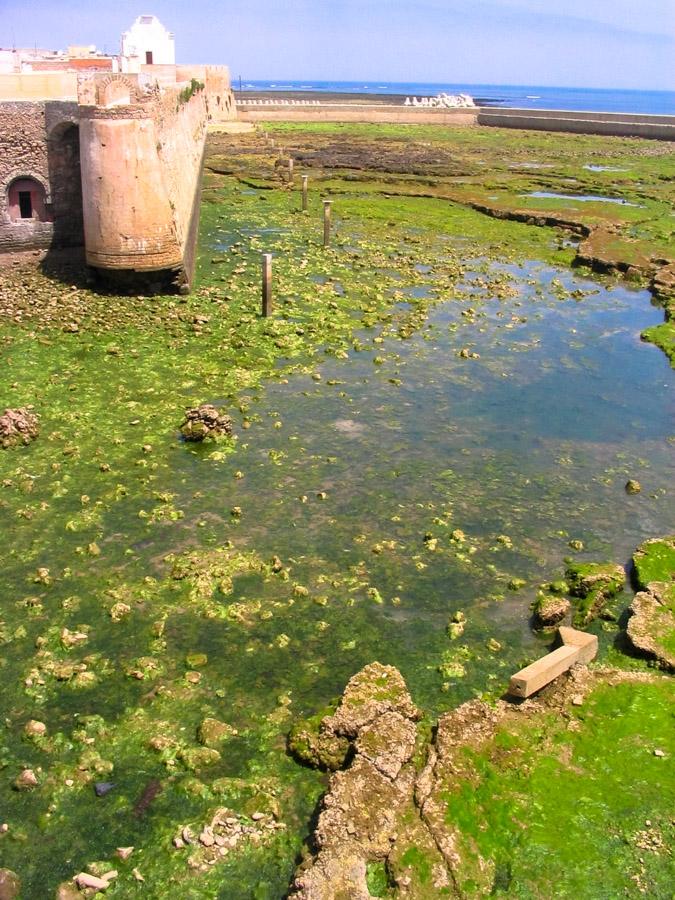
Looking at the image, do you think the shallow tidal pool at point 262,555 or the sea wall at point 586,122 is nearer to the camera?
the shallow tidal pool at point 262,555

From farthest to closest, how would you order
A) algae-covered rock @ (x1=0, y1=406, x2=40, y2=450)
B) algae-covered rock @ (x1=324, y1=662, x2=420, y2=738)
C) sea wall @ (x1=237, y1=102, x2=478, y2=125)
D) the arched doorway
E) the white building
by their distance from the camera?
sea wall @ (x1=237, y1=102, x2=478, y2=125) → the white building → the arched doorway → algae-covered rock @ (x1=0, y1=406, x2=40, y2=450) → algae-covered rock @ (x1=324, y1=662, x2=420, y2=738)

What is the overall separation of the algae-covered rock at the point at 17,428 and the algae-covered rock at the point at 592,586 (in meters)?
9.18

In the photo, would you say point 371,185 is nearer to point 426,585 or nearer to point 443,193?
point 443,193

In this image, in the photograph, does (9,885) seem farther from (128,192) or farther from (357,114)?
(357,114)

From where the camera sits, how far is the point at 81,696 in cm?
854

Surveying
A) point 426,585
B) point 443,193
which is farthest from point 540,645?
point 443,193

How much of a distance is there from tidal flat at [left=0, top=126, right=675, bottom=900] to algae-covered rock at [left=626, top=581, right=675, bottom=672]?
270 mm

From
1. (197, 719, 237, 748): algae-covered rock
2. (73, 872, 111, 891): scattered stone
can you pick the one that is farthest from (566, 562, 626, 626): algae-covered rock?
(73, 872, 111, 891): scattered stone

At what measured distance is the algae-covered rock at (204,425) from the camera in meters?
13.9

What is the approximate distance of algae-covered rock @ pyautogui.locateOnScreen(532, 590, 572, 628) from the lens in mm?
9914

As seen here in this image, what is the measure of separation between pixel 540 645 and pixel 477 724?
2201mm

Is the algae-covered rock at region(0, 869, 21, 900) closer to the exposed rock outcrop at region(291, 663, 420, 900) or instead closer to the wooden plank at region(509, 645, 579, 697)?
the exposed rock outcrop at region(291, 663, 420, 900)

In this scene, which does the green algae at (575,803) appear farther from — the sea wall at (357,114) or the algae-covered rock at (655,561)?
the sea wall at (357,114)

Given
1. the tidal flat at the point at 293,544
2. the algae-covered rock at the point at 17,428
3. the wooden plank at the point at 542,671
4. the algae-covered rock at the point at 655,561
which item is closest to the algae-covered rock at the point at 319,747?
the tidal flat at the point at 293,544
